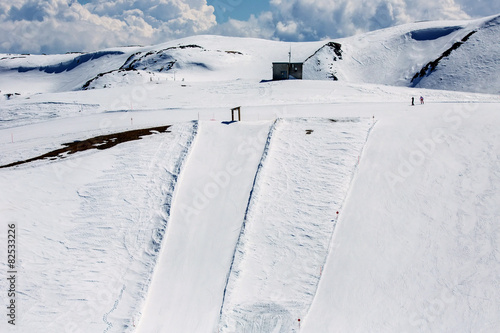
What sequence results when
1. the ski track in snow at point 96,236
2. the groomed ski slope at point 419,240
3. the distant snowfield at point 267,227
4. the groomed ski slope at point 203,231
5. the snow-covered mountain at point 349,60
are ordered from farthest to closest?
the snow-covered mountain at point 349,60, the groomed ski slope at point 203,231, the ski track in snow at point 96,236, the distant snowfield at point 267,227, the groomed ski slope at point 419,240

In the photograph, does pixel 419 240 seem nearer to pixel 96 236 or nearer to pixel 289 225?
pixel 289 225

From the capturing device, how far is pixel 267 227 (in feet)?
75.1

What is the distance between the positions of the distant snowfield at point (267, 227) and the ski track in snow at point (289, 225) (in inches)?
3.3

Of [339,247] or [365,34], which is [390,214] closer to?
[339,247]

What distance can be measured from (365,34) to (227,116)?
255ft

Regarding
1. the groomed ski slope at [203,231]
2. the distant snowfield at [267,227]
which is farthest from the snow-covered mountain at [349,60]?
the groomed ski slope at [203,231]

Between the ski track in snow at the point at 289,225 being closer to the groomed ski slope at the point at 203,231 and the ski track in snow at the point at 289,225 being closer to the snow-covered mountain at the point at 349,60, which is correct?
the groomed ski slope at the point at 203,231

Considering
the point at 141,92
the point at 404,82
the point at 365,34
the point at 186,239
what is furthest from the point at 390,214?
the point at 365,34

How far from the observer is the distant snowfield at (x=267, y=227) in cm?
1833
